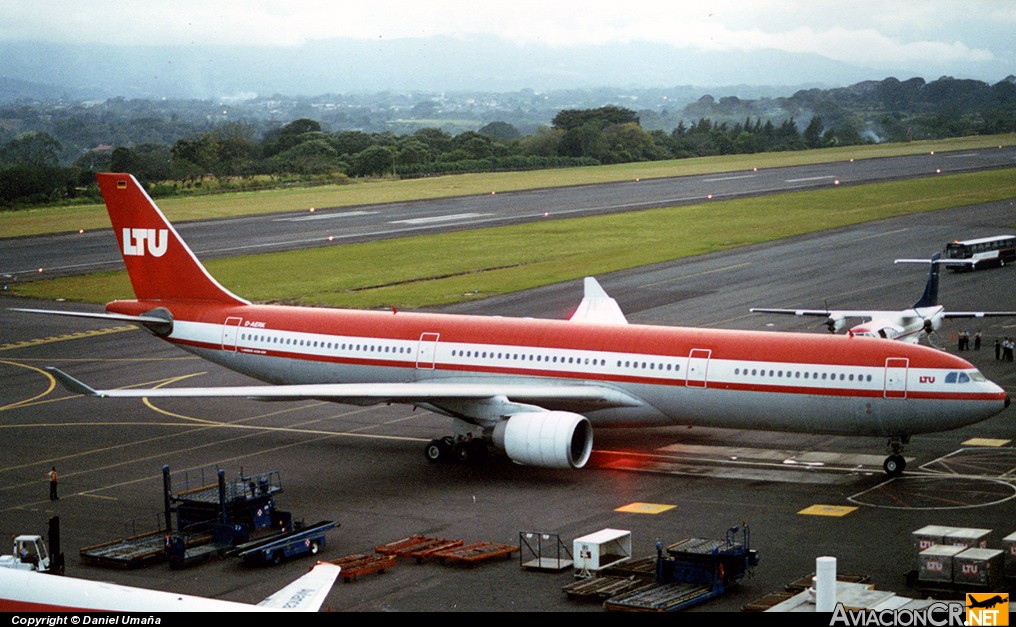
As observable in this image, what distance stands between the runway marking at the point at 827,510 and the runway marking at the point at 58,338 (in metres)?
48.2

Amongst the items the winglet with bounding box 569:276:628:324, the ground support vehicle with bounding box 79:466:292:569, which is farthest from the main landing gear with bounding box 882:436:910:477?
the ground support vehicle with bounding box 79:466:292:569

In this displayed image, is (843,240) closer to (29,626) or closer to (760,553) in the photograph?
(760,553)

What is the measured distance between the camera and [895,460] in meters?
39.8

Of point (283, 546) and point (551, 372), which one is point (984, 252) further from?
point (283, 546)

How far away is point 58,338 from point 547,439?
41.8 metres

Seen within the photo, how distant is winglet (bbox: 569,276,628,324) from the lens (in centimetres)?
5375

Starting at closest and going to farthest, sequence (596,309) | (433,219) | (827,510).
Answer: (827,510)
(596,309)
(433,219)

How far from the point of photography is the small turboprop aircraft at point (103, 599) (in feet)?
71.2

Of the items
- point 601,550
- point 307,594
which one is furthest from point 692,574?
point 307,594

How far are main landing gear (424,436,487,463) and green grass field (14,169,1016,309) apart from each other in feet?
103

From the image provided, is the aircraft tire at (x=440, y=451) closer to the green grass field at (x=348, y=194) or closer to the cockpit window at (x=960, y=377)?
the cockpit window at (x=960, y=377)

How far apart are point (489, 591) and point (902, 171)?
14595cm

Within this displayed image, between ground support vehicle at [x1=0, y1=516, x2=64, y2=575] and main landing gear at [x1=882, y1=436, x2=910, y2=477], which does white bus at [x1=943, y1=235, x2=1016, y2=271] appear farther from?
ground support vehicle at [x1=0, y1=516, x2=64, y2=575]

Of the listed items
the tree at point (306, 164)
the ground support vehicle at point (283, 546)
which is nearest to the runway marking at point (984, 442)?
the ground support vehicle at point (283, 546)
